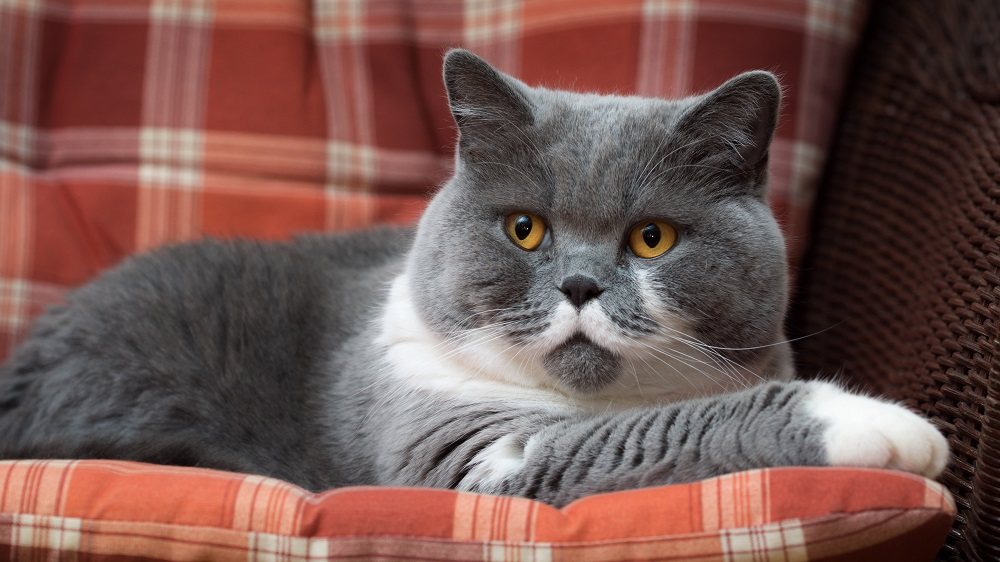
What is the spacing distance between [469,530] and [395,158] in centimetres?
126

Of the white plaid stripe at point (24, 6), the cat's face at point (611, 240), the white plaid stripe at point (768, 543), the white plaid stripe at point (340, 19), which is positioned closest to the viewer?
the white plaid stripe at point (768, 543)

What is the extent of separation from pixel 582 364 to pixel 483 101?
39cm

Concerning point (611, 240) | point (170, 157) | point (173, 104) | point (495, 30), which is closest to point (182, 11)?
point (173, 104)

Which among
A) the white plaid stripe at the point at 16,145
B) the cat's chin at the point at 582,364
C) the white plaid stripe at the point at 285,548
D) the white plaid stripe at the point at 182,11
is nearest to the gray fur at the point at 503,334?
the cat's chin at the point at 582,364

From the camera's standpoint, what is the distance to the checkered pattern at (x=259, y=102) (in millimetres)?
2057

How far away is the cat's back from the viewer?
1568 mm

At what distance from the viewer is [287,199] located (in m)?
2.18

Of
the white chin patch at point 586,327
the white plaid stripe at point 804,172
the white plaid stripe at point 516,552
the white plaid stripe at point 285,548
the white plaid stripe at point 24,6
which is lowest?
the white plaid stripe at point 285,548

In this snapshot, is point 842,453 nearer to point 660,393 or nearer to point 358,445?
point 660,393

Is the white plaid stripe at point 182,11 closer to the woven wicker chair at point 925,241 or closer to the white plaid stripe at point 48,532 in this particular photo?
the white plaid stripe at point 48,532

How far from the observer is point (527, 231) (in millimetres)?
1314

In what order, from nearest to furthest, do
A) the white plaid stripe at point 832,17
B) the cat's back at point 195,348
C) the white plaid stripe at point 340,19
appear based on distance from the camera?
the cat's back at point 195,348 < the white plaid stripe at point 832,17 < the white plaid stripe at point 340,19

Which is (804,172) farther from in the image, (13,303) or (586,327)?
(13,303)

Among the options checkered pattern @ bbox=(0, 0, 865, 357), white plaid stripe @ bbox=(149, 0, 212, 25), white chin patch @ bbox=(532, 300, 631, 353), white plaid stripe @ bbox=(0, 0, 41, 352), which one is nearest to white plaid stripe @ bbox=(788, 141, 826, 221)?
checkered pattern @ bbox=(0, 0, 865, 357)
